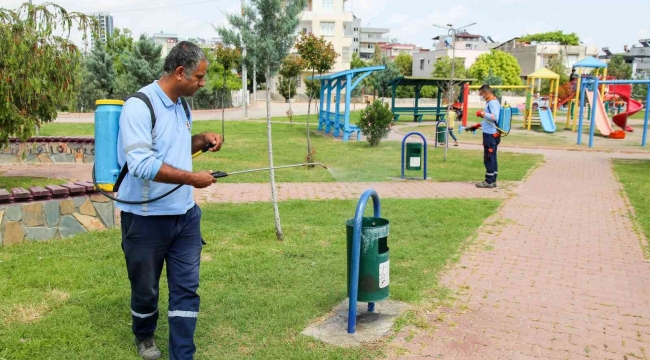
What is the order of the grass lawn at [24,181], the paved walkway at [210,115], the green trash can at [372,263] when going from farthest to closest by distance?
the paved walkway at [210,115], the grass lawn at [24,181], the green trash can at [372,263]

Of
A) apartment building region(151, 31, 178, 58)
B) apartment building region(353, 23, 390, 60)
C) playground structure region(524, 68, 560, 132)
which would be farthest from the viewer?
apartment building region(353, 23, 390, 60)

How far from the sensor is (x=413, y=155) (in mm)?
10758

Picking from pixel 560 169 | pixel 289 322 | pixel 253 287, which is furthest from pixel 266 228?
pixel 560 169

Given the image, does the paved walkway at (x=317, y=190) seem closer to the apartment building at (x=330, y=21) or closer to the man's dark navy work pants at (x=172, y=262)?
the man's dark navy work pants at (x=172, y=262)

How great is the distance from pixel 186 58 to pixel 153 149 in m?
0.56

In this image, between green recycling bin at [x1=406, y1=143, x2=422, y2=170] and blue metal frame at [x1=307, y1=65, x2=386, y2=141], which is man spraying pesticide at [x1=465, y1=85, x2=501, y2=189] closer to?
green recycling bin at [x1=406, y1=143, x2=422, y2=170]

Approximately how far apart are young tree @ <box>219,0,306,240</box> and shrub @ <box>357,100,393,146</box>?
395 inches

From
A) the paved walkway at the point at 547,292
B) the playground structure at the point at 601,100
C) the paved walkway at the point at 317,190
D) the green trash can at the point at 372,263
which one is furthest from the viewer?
the playground structure at the point at 601,100

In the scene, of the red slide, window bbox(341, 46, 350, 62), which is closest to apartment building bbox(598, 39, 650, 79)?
window bbox(341, 46, 350, 62)

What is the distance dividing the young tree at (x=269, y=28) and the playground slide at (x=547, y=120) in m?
19.9

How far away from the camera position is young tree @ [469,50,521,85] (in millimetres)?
57781

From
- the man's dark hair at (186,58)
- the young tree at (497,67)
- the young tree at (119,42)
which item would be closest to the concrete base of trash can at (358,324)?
the man's dark hair at (186,58)

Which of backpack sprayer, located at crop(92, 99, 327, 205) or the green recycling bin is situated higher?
backpack sprayer, located at crop(92, 99, 327, 205)

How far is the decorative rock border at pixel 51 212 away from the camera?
5770 millimetres
